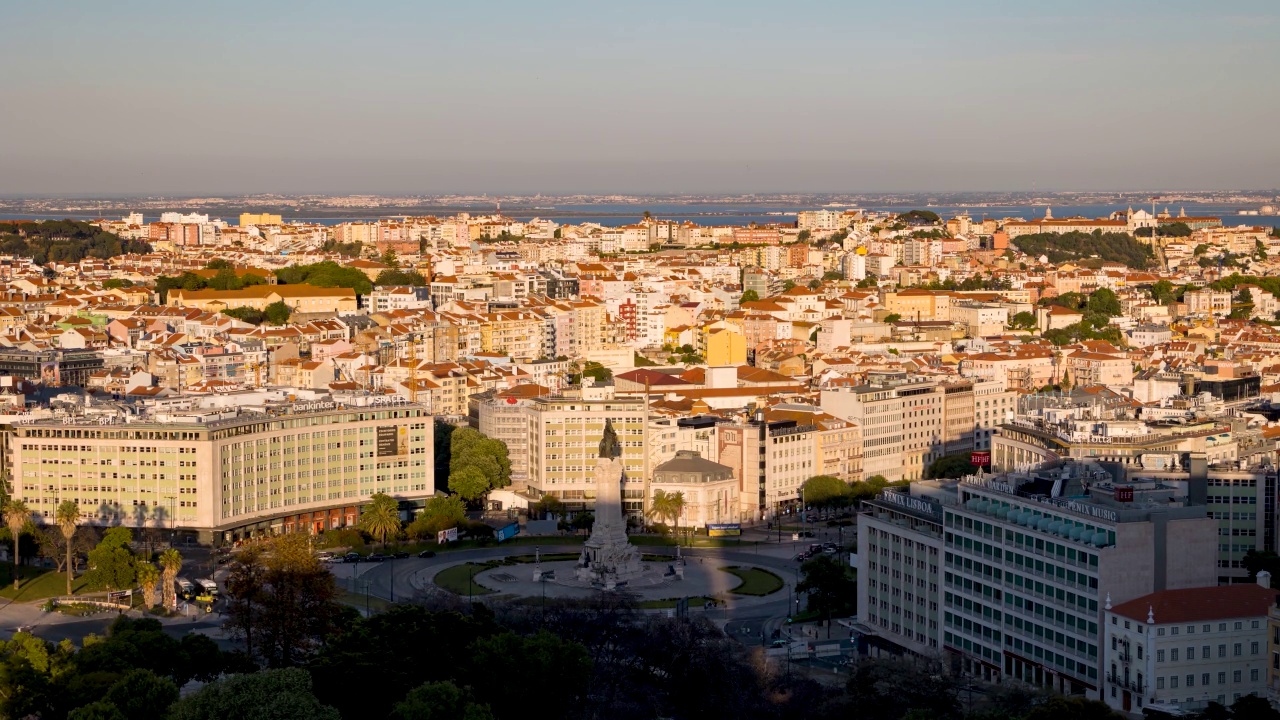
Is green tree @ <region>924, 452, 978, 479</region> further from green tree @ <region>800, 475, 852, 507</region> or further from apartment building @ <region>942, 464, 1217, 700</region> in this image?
apartment building @ <region>942, 464, 1217, 700</region>

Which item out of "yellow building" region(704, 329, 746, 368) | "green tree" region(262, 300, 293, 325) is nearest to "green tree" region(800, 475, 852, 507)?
"yellow building" region(704, 329, 746, 368)

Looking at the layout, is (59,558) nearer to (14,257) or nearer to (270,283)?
(270,283)

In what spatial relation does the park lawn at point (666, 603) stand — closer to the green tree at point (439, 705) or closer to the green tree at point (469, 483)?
the green tree at point (469, 483)

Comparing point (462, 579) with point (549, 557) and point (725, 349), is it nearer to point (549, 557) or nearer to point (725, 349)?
point (549, 557)

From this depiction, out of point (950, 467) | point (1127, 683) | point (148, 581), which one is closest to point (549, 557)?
point (148, 581)

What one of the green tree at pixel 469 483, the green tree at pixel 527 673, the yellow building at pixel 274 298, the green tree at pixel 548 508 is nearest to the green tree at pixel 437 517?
the green tree at pixel 469 483

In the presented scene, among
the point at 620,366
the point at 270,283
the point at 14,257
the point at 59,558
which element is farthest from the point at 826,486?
the point at 14,257

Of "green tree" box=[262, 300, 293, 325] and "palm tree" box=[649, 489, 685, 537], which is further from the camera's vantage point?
"green tree" box=[262, 300, 293, 325]
